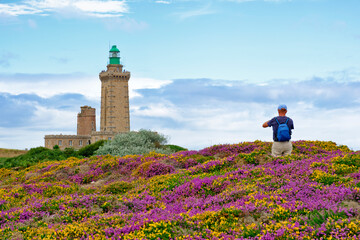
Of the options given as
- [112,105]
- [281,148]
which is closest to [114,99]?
[112,105]

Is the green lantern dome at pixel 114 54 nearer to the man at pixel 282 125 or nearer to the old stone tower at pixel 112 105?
the old stone tower at pixel 112 105

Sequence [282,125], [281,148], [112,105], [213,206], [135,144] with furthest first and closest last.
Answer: [112,105]
[135,144]
[281,148]
[282,125]
[213,206]

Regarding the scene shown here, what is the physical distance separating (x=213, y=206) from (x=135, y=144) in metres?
30.7

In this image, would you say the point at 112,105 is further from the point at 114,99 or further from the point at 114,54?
the point at 114,54

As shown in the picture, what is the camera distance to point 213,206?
42.7 feet

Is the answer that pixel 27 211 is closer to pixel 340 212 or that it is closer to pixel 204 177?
pixel 204 177

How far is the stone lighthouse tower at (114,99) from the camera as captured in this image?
114 m

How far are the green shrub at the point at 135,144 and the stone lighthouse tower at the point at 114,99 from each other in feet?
220

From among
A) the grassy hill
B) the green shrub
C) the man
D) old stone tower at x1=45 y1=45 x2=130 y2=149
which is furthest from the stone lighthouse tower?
the man

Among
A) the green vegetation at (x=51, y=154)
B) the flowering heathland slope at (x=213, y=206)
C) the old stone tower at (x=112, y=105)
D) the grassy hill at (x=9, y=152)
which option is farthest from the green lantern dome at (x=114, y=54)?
the flowering heathland slope at (x=213, y=206)

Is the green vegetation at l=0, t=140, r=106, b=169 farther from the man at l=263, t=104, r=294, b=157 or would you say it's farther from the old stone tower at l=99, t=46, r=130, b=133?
the old stone tower at l=99, t=46, r=130, b=133

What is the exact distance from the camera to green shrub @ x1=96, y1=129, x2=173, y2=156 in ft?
129

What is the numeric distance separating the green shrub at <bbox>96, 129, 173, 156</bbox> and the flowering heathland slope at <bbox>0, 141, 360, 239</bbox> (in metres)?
17.9

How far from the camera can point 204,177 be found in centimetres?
1705
